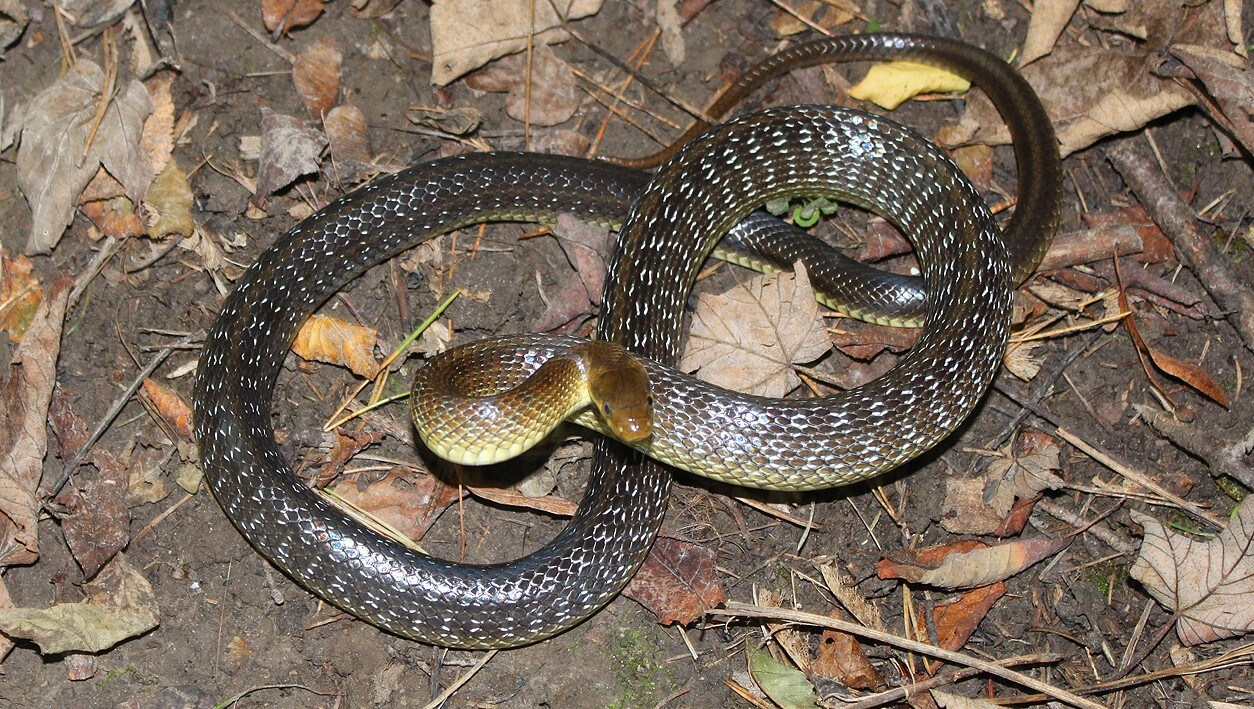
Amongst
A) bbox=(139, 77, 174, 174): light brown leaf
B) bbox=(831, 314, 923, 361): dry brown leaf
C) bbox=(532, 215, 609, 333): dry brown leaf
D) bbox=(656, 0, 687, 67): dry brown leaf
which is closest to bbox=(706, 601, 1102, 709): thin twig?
bbox=(831, 314, 923, 361): dry brown leaf

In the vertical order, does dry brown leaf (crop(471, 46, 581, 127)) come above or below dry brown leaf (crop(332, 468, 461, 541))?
above

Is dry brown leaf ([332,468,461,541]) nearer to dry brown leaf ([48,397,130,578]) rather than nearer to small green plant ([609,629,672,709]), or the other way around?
dry brown leaf ([48,397,130,578])

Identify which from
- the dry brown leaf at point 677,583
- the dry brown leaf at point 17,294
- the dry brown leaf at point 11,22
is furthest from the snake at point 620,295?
the dry brown leaf at point 11,22

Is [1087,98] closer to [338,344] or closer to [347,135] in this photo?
[347,135]

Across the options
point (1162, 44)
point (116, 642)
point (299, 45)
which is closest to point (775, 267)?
point (1162, 44)

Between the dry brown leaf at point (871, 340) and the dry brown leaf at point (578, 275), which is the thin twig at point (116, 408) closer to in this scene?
the dry brown leaf at point (578, 275)

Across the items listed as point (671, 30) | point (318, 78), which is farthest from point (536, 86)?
point (318, 78)
